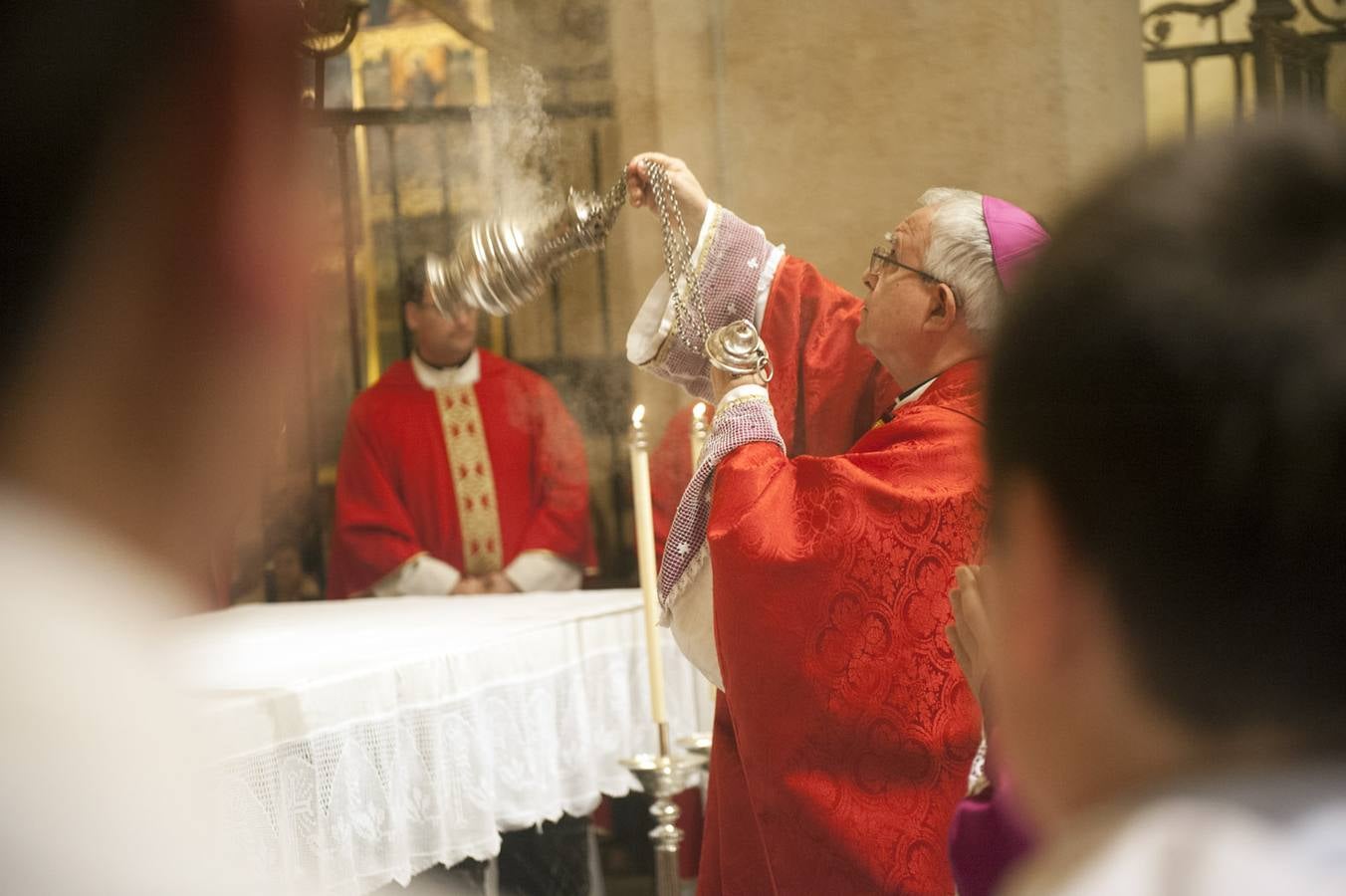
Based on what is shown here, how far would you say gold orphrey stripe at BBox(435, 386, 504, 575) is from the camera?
10.9 feet

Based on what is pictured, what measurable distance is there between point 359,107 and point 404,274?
0.41 m

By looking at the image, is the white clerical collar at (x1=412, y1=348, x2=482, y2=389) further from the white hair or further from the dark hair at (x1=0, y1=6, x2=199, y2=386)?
the dark hair at (x1=0, y1=6, x2=199, y2=386)

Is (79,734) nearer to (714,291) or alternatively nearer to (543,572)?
(714,291)

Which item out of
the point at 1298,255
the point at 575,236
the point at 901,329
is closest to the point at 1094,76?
the point at 901,329

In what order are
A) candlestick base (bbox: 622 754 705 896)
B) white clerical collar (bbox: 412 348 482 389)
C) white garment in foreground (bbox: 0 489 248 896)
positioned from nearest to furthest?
white garment in foreground (bbox: 0 489 248 896) → candlestick base (bbox: 622 754 705 896) → white clerical collar (bbox: 412 348 482 389)

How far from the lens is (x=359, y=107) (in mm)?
2986

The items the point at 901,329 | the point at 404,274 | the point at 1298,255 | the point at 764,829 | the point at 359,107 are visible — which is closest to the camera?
the point at 1298,255

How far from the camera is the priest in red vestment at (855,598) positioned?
167 cm

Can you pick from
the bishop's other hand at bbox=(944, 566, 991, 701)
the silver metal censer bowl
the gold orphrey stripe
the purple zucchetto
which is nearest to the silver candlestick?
the silver metal censer bowl

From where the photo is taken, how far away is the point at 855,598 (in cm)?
169

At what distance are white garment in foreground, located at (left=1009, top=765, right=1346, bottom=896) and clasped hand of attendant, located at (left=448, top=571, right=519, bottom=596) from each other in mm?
2909

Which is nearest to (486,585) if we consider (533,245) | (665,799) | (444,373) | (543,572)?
(543,572)

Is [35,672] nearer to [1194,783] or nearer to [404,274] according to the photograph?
[1194,783]

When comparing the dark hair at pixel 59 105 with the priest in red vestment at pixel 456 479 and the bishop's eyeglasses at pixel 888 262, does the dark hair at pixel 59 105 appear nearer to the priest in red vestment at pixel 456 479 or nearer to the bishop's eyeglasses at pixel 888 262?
the bishop's eyeglasses at pixel 888 262
